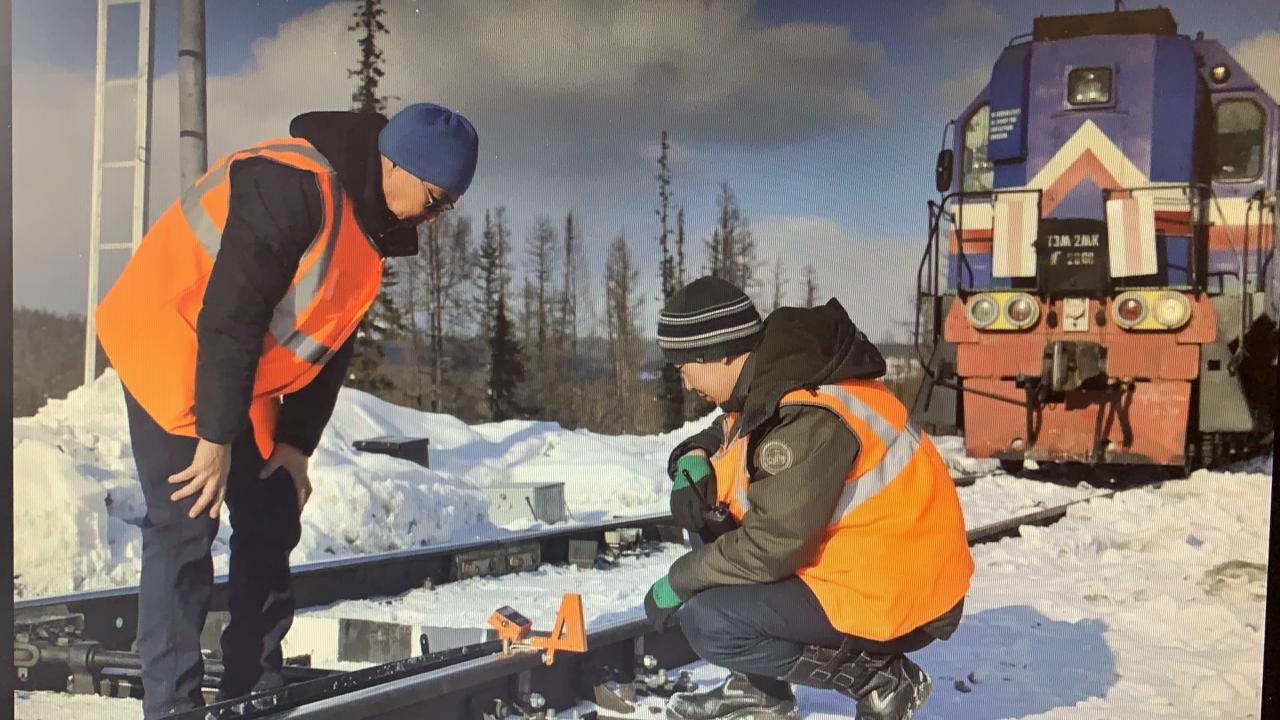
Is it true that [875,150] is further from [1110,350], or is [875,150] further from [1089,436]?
[1089,436]

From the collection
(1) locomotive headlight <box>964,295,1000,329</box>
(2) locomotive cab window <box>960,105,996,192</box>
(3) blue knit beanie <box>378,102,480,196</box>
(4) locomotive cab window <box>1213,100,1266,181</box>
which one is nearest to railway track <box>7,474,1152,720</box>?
(3) blue knit beanie <box>378,102,480,196</box>

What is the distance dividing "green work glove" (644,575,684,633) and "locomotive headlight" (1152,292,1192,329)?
1.23 meters

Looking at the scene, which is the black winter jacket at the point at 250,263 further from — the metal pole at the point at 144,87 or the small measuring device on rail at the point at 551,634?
the small measuring device on rail at the point at 551,634

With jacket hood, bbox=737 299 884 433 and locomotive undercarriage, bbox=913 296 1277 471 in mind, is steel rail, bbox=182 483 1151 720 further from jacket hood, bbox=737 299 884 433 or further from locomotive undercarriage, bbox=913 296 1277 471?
locomotive undercarriage, bbox=913 296 1277 471

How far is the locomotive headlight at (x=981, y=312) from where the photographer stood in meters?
2.17

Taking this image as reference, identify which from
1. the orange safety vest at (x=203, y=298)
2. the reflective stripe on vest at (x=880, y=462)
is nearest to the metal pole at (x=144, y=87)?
the orange safety vest at (x=203, y=298)

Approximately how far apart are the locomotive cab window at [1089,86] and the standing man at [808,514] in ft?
3.25

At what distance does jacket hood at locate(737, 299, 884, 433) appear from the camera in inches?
52.5

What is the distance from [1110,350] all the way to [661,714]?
48.8 inches

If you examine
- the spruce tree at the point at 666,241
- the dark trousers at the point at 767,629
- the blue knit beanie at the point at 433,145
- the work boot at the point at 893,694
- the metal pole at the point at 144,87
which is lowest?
the work boot at the point at 893,694

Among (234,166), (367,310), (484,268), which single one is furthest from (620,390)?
(234,166)

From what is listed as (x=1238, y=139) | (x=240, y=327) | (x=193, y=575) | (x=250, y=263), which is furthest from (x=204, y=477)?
(x=1238, y=139)

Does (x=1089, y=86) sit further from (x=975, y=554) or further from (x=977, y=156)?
(x=975, y=554)

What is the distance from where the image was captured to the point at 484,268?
76.2 inches
